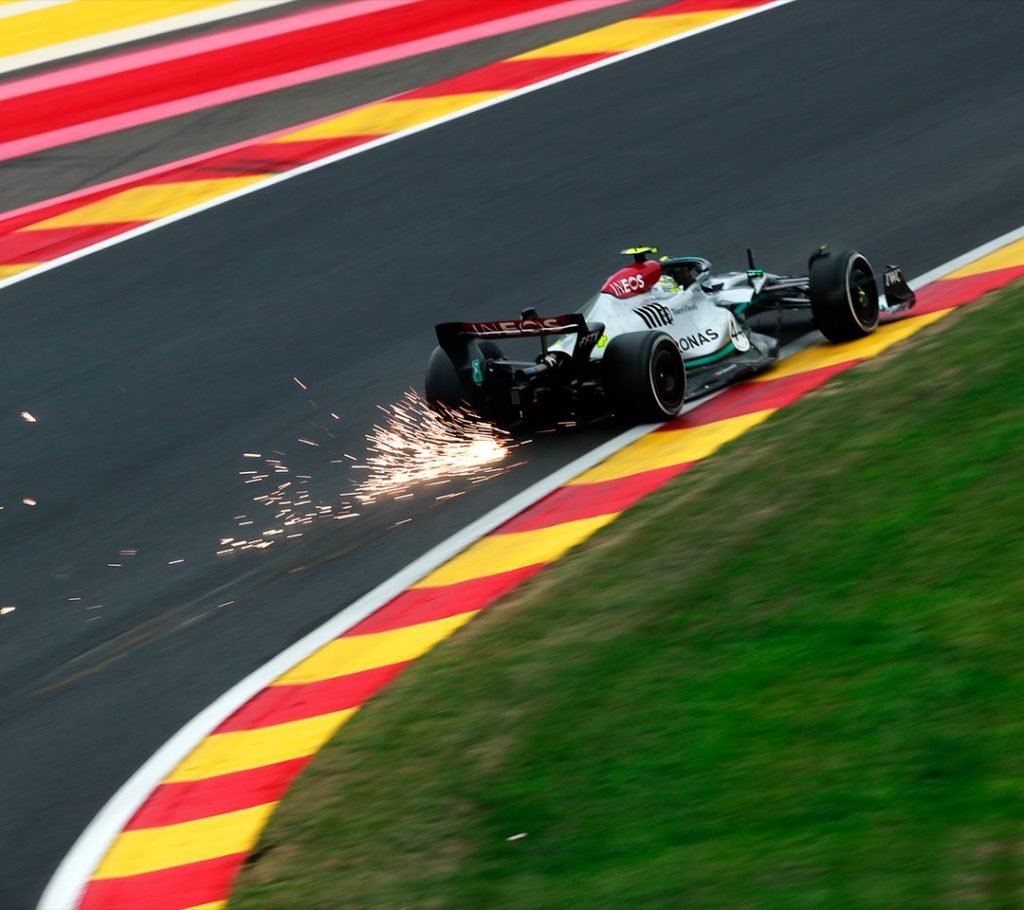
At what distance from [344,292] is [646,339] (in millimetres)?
3686

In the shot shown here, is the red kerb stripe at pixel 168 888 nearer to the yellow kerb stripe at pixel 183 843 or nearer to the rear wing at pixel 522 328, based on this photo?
the yellow kerb stripe at pixel 183 843

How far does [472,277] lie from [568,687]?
6600mm

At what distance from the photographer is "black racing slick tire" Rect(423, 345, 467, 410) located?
9.17 meters

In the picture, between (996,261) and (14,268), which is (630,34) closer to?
(14,268)

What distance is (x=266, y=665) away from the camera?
692 centimetres

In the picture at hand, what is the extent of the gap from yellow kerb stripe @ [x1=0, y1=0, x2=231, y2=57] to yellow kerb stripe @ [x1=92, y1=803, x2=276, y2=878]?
17.0m

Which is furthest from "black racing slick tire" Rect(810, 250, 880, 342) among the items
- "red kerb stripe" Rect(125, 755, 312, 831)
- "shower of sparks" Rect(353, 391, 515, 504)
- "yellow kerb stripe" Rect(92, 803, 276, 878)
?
"yellow kerb stripe" Rect(92, 803, 276, 878)

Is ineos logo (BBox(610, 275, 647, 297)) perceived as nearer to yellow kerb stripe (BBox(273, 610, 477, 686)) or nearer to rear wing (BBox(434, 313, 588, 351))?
rear wing (BBox(434, 313, 588, 351))

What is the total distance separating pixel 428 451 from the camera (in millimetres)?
9211

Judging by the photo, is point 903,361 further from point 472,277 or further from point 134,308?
point 134,308

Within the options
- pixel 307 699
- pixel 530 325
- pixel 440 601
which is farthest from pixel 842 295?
pixel 307 699

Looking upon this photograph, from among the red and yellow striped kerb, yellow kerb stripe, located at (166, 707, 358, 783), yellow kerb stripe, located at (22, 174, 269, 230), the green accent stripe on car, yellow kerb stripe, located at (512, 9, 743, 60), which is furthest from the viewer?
yellow kerb stripe, located at (512, 9, 743, 60)

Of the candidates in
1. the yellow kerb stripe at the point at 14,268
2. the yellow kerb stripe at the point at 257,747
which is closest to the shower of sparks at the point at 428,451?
the yellow kerb stripe at the point at 257,747

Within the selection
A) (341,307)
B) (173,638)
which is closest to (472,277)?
(341,307)
